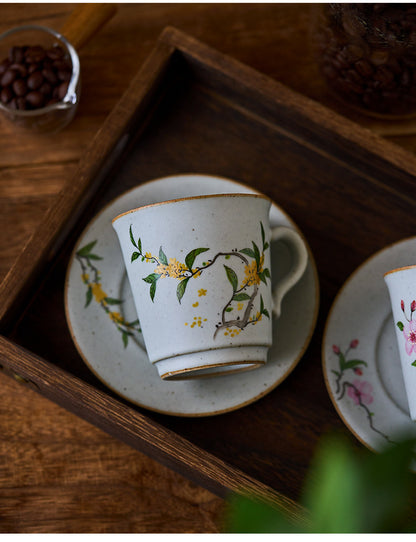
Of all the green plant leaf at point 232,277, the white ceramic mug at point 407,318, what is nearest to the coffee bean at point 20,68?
the green plant leaf at point 232,277

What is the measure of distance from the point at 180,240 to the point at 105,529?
0.35 metres

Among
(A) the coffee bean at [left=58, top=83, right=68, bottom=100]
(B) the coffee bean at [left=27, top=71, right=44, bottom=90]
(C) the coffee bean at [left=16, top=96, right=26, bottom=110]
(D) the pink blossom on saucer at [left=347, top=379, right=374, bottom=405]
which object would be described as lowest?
(D) the pink blossom on saucer at [left=347, top=379, right=374, bottom=405]

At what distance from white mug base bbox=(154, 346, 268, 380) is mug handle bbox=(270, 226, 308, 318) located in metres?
0.05

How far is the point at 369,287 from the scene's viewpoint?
62 centimetres

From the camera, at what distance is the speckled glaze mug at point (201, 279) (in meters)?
0.52

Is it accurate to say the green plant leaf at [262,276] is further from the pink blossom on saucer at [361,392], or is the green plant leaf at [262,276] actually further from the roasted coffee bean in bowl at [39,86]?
the roasted coffee bean in bowl at [39,86]

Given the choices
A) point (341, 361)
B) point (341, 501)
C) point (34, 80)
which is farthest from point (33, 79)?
point (341, 501)

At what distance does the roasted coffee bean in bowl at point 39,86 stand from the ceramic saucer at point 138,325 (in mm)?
159

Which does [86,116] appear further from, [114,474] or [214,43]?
[114,474]

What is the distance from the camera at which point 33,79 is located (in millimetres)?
683

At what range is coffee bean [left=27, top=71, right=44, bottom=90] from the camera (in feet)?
2.24

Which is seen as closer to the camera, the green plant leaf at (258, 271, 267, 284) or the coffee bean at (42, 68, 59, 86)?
the green plant leaf at (258, 271, 267, 284)

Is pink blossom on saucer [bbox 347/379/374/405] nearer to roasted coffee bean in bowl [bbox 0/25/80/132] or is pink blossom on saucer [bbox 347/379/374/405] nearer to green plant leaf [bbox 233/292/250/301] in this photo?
green plant leaf [bbox 233/292/250/301]

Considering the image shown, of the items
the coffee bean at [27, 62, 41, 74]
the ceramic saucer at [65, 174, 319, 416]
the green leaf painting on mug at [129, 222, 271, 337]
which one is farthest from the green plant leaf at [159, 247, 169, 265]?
the coffee bean at [27, 62, 41, 74]
